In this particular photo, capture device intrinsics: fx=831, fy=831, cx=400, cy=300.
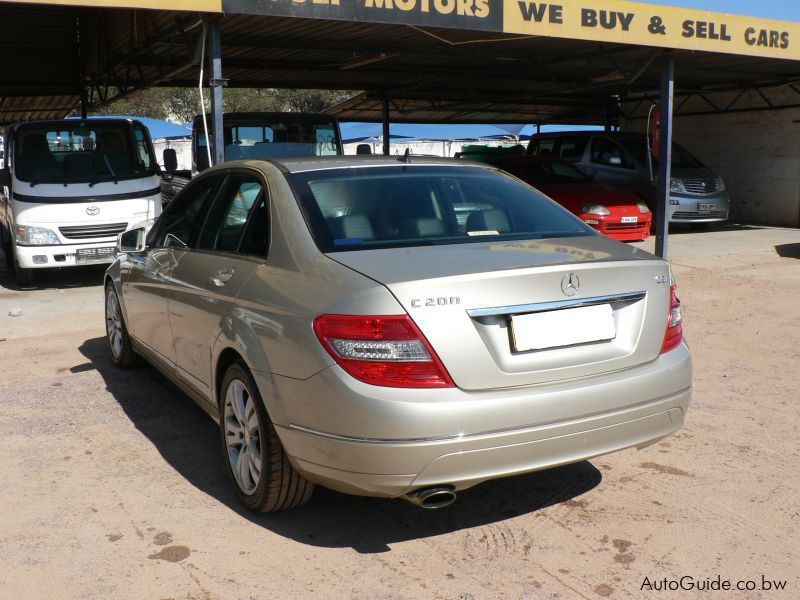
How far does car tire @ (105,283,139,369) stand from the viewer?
20.1 feet

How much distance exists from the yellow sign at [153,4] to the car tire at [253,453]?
4462mm

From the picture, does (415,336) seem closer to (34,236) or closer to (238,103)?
(34,236)

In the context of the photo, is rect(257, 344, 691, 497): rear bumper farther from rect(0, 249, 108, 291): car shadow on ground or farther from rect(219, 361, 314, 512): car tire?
rect(0, 249, 108, 291): car shadow on ground

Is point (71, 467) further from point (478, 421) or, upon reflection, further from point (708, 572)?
point (708, 572)

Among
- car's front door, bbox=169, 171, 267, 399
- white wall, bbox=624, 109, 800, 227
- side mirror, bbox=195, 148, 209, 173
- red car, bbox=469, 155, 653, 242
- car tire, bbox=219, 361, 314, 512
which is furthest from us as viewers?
white wall, bbox=624, 109, 800, 227

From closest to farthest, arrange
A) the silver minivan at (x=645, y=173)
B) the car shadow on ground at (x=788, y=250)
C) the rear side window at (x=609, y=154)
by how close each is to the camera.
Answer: the car shadow on ground at (x=788, y=250)
the silver minivan at (x=645, y=173)
the rear side window at (x=609, y=154)

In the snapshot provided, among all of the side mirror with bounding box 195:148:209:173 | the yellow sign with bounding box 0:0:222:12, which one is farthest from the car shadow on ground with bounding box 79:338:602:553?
the side mirror with bounding box 195:148:209:173

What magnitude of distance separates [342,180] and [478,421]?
60.0 inches

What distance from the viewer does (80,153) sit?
10.6 m

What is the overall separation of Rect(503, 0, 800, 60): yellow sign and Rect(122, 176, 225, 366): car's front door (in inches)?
214

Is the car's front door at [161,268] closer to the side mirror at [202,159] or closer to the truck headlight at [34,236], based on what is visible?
the truck headlight at [34,236]

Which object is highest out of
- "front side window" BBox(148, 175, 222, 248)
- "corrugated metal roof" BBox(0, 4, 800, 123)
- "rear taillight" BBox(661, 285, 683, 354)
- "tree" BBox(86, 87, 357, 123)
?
"tree" BBox(86, 87, 357, 123)

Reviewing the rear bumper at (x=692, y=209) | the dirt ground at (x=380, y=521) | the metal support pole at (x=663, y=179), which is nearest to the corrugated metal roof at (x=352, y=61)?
the metal support pole at (x=663, y=179)

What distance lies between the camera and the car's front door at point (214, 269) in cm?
386
